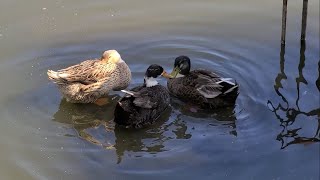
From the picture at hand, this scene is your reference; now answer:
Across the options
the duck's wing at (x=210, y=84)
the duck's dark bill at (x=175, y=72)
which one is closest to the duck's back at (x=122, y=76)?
the duck's dark bill at (x=175, y=72)

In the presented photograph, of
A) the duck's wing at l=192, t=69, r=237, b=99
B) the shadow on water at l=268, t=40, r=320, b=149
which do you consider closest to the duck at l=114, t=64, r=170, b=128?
the duck's wing at l=192, t=69, r=237, b=99

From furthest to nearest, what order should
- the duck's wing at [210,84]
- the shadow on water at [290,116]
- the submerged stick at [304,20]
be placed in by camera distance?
the submerged stick at [304,20], the duck's wing at [210,84], the shadow on water at [290,116]

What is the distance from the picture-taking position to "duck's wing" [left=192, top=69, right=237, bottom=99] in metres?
6.93

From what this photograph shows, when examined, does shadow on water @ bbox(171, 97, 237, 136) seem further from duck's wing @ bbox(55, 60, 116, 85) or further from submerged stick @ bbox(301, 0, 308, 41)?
submerged stick @ bbox(301, 0, 308, 41)

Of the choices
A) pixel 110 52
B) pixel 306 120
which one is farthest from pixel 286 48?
pixel 110 52

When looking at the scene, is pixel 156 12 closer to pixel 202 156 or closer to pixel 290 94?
pixel 290 94

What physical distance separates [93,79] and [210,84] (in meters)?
1.40

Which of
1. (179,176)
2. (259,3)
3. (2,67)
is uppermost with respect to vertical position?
(259,3)

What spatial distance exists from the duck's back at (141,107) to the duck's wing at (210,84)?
17.8 inches

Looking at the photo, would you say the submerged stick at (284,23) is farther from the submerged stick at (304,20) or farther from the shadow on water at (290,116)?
the shadow on water at (290,116)

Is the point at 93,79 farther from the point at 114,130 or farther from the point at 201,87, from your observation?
the point at 201,87

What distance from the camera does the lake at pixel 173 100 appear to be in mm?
6141

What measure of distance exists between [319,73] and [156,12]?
2749mm

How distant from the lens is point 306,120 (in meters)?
6.80
